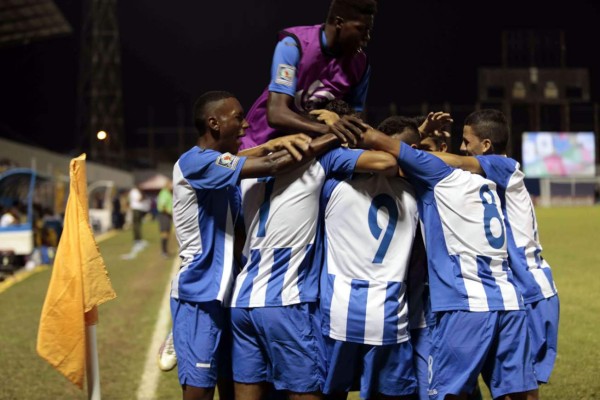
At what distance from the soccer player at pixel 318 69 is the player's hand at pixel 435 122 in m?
0.43

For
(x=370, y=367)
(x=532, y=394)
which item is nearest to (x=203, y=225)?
(x=370, y=367)

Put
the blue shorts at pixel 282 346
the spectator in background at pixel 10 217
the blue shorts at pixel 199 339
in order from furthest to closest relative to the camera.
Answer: the spectator in background at pixel 10 217 < the blue shorts at pixel 199 339 < the blue shorts at pixel 282 346

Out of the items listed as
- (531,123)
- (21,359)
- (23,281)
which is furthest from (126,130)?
(21,359)

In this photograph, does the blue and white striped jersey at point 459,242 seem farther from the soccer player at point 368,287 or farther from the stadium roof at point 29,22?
the stadium roof at point 29,22

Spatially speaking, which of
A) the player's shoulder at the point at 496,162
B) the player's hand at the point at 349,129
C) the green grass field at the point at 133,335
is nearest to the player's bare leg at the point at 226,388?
the player's hand at the point at 349,129

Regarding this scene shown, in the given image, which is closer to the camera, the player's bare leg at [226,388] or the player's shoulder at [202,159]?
the player's shoulder at [202,159]

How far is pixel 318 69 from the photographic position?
14.6 feet

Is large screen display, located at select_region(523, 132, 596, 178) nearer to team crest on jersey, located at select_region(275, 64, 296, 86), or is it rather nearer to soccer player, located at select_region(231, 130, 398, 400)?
team crest on jersey, located at select_region(275, 64, 296, 86)

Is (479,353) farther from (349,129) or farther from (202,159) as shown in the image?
(202,159)

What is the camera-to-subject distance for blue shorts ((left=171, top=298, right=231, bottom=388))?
4.16 meters

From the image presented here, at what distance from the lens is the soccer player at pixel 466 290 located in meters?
4.09

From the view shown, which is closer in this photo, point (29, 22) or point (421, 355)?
point (421, 355)

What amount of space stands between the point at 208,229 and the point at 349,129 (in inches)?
37.5

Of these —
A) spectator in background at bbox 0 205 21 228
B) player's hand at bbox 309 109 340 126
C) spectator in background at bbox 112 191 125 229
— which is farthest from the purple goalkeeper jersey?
spectator in background at bbox 112 191 125 229
